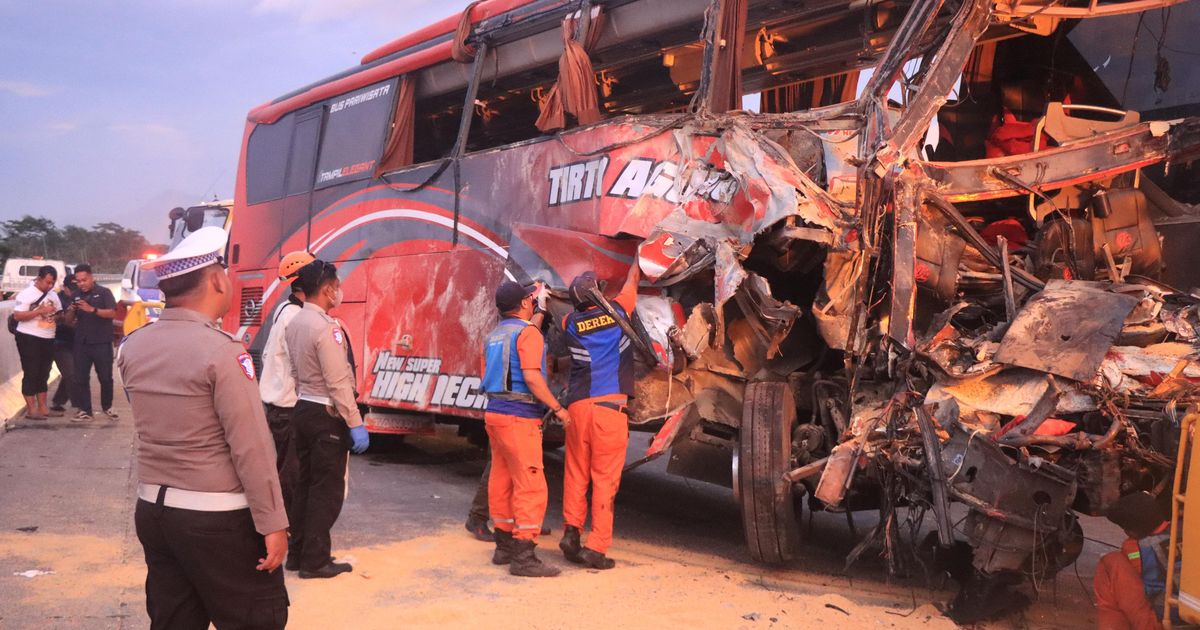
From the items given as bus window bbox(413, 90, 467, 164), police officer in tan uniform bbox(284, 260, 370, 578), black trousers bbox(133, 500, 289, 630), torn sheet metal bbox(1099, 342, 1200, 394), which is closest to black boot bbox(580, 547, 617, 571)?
police officer in tan uniform bbox(284, 260, 370, 578)

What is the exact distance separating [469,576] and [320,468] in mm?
965

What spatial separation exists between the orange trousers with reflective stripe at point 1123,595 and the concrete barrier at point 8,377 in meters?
9.81

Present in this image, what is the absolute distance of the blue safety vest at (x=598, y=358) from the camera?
5641 millimetres

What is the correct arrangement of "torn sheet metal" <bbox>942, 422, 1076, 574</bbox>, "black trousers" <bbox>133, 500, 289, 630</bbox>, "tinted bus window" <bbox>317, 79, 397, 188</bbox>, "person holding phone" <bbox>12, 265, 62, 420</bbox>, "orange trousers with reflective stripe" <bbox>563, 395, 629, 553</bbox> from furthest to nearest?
1. "person holding phone" <bbox>12, 265, 62, 420</bbox>
2. "tinted bus window" <bbox>317, 79, 397, 188</bbox>
3. "orange trousers with reflective stripe" <bbox>563, 395, 629, 553</bbox>
4. "torn sheet metal" <bbox>942, 422, 1076, 574</bbox>
5. "black trousers" <bbox>133, 500, 289, 630</bbox>

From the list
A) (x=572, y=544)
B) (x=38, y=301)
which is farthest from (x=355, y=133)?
(x=572, y=544)

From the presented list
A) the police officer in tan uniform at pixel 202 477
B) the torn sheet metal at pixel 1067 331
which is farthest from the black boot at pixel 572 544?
the police officer in tan uniform at pixel 202 477

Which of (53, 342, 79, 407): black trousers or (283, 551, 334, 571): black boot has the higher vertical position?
(53, 342, 79, 407): black trousers

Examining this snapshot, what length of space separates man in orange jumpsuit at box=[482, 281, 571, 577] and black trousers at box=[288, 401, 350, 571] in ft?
2.86

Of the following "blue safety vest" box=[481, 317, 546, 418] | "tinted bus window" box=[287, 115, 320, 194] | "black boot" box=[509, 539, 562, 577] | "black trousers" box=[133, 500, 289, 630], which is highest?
"tinted bus window" box=[287, 115, 320, 194]

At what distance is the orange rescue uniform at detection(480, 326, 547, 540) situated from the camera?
556 centimetres

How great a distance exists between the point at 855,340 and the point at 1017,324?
2.63 feet

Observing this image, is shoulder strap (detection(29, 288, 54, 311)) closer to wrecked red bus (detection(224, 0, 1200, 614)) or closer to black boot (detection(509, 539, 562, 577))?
wrecked red bus (detection(224, 0, 1200, 614))

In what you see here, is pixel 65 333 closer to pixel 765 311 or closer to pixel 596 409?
pixel 596 409

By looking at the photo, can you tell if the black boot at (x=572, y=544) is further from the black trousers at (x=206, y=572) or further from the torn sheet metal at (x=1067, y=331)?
the black trousers at (x=206, y=572)
